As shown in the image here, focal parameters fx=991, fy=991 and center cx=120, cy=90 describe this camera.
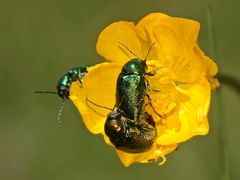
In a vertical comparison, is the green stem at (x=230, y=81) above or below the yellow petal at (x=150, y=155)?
above

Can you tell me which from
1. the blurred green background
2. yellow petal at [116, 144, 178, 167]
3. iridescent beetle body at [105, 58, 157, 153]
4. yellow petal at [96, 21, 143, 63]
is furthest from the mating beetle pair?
the blurred green background

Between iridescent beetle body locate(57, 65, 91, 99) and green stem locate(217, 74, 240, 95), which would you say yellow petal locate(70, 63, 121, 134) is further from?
green stem locate(217, 74, 240, 95)

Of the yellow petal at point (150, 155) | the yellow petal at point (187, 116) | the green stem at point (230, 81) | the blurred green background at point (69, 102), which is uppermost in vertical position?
the green stem at point (230, 81)

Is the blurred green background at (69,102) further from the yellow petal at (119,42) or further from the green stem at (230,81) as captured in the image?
the green stem at (230,81)

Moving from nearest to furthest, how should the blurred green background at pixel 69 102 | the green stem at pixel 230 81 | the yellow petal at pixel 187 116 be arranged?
the green stem at pixel 230 81, the yellow petal at pixel 187 116, the blurred green background at pixel 69 102

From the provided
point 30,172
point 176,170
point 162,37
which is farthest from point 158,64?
point 30,172

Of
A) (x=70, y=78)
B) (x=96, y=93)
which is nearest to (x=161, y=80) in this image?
(x=96, y=93)

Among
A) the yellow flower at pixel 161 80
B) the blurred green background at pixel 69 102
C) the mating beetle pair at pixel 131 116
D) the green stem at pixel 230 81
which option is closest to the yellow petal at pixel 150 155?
the yellow flower at pixel 161 80
